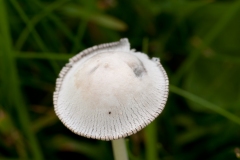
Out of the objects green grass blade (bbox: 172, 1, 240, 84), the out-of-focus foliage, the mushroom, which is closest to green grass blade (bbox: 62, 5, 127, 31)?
the out-of-focus foliage

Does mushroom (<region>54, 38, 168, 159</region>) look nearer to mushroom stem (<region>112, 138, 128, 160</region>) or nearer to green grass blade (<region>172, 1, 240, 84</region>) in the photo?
mushroom stem (<region>112, 138, 128, 160</region>)

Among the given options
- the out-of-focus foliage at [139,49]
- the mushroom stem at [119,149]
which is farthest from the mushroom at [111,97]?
the out-of-focus foliage at [139,49]

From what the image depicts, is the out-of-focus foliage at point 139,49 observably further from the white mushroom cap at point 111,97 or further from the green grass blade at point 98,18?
the white mushroom cap at point 111,97

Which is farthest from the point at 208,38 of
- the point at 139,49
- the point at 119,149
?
the point at 119,149

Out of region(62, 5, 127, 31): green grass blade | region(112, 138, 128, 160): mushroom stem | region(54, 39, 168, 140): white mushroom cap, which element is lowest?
region(112, 138, 128, 160): mushroom stem

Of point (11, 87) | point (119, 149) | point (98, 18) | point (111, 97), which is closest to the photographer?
point (111, 97)

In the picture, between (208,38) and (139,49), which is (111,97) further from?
(139,49)
